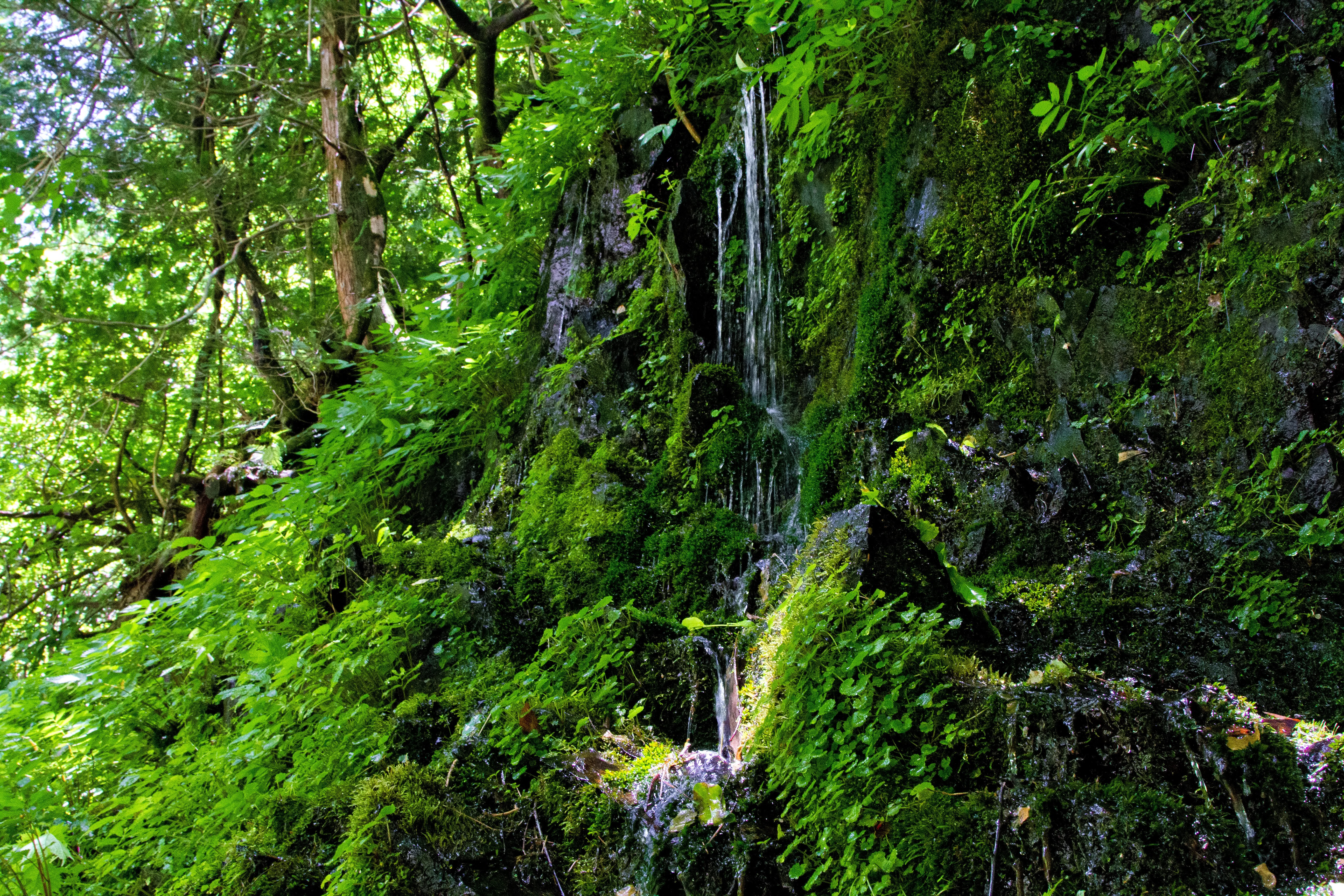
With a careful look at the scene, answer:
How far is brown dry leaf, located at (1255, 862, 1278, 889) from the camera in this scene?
187 cm

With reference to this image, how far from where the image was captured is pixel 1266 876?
73.9 inches

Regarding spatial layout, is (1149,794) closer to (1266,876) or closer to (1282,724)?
(1266,876)

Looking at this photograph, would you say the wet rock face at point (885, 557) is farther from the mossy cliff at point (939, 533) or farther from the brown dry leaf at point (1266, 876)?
the brown dry leaf at point (1266, 876)

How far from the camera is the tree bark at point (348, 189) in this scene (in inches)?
308

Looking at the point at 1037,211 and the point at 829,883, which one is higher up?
the point at 1037,211

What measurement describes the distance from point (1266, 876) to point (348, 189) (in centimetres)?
869

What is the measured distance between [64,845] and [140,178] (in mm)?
7475

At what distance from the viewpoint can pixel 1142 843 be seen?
1.93 m

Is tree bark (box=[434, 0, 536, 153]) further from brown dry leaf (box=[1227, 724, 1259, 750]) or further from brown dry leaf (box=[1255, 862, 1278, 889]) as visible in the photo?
brown dry leaf (box=[1255, 862, 1278, 889])

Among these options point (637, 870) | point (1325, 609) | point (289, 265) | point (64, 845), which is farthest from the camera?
point (289, 265)

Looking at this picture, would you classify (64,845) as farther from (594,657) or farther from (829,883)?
(829,883)

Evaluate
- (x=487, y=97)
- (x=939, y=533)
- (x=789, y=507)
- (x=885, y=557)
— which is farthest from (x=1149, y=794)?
(x=487, y=97)

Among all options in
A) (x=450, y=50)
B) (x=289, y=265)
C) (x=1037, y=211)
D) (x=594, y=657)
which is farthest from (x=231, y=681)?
(x=450, y=50)

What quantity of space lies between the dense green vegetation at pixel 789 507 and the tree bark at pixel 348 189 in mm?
990
